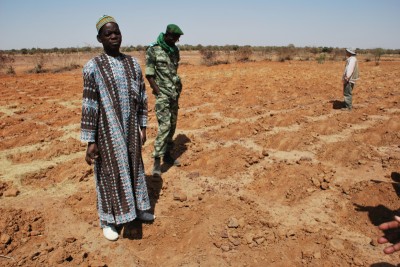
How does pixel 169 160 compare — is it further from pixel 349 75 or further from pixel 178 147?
pixel 349 75

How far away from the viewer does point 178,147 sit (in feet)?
17.5

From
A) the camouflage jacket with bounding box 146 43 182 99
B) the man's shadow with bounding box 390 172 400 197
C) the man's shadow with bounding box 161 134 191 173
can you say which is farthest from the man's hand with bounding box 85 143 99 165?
the man's shadow with bounding box 390 172 400 197

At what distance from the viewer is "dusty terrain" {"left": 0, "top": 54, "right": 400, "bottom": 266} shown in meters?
2.83

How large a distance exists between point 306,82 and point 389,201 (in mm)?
8634

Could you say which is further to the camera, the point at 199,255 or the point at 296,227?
the point at 296,227

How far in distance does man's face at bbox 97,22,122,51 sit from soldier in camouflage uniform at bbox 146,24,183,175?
1339 mm

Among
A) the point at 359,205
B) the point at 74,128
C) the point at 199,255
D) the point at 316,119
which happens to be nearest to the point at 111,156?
the point at 199,255

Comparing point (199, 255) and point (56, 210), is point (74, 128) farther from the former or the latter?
point (199, 255)

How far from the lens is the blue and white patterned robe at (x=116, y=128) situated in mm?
2609

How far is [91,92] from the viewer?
2590mm

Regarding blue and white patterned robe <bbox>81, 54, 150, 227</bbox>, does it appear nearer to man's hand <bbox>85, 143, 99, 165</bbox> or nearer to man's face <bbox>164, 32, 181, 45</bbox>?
man's hand <bbox>85, 143, 99, 165</bbox>

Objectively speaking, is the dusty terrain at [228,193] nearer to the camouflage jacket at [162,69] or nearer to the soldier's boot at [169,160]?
the soldier's boot at [169,160]

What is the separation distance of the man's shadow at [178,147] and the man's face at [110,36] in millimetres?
2236

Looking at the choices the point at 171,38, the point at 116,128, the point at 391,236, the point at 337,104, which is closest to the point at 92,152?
the point at 116,128
